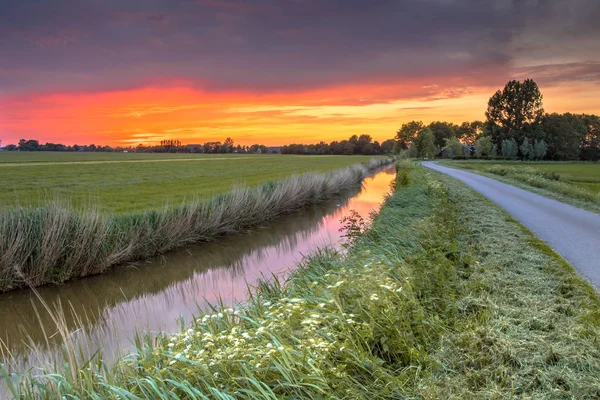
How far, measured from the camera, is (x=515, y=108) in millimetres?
84500

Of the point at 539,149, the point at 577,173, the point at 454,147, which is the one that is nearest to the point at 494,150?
the point at 539,149

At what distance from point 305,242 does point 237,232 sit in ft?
9.83

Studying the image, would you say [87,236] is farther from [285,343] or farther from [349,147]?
[349,147]

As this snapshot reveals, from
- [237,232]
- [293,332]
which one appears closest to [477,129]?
[237,232]

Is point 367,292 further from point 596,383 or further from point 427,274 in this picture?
point 596,383

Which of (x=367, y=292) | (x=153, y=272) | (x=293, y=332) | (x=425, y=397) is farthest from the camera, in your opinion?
(x=153, y=272)

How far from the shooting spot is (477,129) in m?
132

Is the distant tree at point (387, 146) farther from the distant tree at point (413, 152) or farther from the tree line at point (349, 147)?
the distant tree at point (413, 152)

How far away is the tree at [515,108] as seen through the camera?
8269 centimetres

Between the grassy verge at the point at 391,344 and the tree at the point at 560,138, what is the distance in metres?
92.2

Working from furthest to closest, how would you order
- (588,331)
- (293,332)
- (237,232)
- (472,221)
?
(237,232)
(472,221)
(588,331)
(293,332)

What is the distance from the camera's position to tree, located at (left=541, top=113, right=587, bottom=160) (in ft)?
270

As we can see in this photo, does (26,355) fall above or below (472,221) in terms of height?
below

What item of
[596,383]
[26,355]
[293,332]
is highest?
[293,332]
